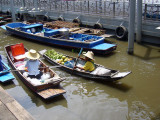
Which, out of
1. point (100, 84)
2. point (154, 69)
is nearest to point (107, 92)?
point (100, 84)

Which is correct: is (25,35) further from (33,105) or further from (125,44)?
(33,105)

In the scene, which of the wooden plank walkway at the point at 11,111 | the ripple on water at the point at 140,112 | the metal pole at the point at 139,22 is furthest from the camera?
the metal pole at the point at 139,22

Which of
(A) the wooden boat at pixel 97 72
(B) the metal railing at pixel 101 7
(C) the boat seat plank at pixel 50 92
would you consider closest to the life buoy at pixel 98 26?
(B) the metal railing at pixel 101 7

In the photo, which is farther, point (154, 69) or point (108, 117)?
point (154, 69)

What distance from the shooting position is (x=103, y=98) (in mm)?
7223

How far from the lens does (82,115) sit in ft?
20.6

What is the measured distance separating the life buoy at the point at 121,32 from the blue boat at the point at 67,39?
1.37 metres

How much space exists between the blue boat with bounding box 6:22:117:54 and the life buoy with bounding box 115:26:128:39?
1372 millimetres

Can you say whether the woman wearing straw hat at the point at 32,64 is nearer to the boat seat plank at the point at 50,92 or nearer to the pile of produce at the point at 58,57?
the boat seat plank at the point at 50,92

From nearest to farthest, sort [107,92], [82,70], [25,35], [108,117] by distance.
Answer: [108,117] → [107,92] → [82,70] → [25,35]

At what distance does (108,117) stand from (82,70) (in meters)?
3.02

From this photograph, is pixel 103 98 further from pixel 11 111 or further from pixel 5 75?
pixel 5 75

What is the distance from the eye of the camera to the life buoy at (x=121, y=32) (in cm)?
1368

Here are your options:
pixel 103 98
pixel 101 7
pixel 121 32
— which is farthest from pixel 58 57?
pixel 101 7
